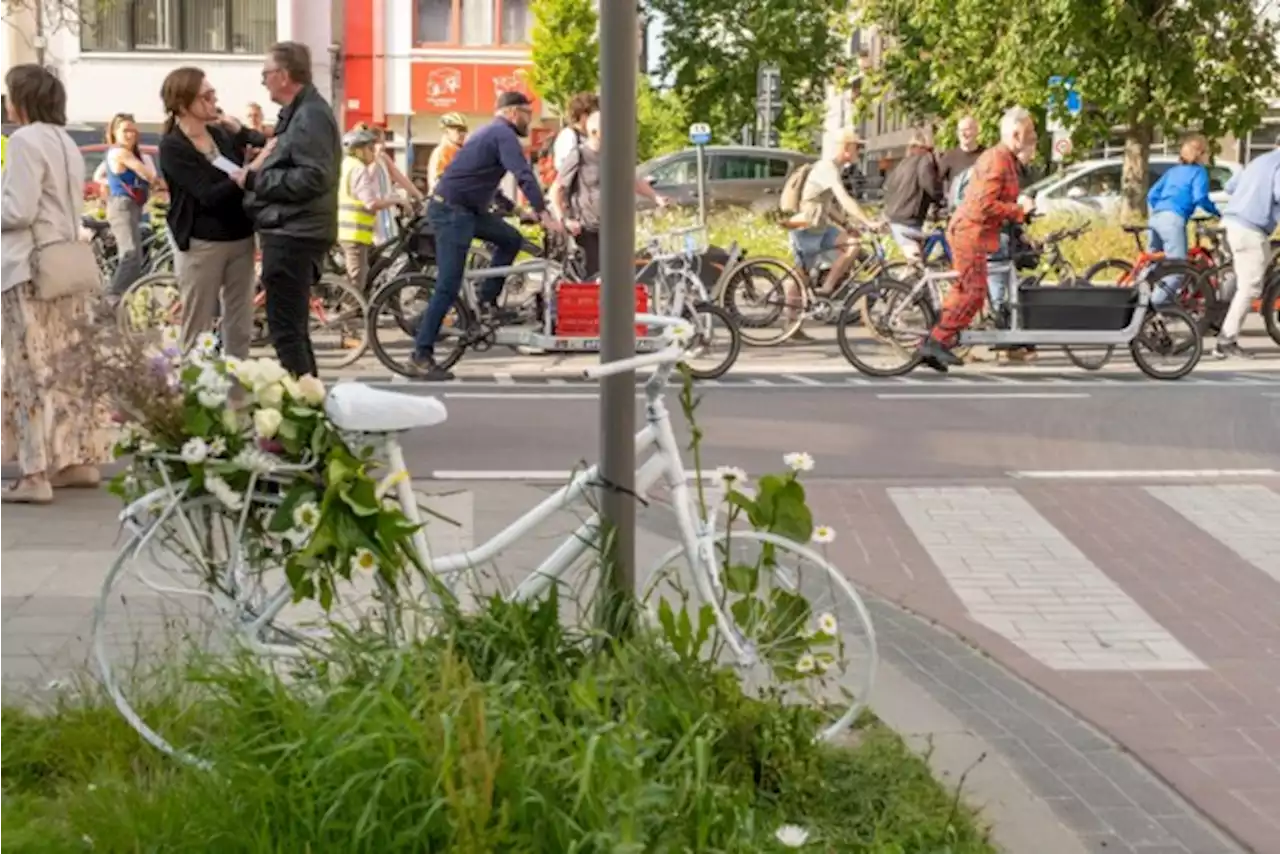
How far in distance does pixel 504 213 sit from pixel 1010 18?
600 inches

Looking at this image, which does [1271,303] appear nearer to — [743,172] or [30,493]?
[30,493]

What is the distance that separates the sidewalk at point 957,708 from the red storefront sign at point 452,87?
4206cm

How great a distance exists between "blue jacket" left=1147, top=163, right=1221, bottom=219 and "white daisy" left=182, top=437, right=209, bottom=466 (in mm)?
14656

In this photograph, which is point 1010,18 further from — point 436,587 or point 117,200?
point 436,587

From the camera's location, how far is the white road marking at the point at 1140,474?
1010cm

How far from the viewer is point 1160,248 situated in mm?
18984

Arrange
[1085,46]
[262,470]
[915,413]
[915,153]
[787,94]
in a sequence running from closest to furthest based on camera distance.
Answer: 1. [262,470]
2. [915,413]
3. [915,153]
4. [1085,46]
5. [787,94]

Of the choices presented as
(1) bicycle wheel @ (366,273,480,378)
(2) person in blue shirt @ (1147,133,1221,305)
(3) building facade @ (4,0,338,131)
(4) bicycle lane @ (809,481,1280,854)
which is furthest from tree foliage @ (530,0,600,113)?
(4) bicycle lane @ (809,481,1280,854)

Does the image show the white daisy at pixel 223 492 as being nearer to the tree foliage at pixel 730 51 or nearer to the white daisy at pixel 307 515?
the white daisy at pixel 307 515

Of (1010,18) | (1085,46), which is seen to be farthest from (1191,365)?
(1010,18)

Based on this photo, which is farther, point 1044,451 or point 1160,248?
point 1160,248

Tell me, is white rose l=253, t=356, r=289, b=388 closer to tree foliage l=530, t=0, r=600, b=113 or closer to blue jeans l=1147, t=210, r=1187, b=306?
blue jeans l=1147, t=210, r=1187, b=306

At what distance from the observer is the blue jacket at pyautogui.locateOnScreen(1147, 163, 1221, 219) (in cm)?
1783

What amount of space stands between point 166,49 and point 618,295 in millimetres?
42399
